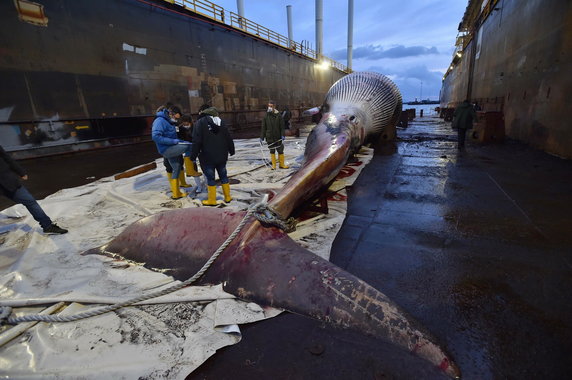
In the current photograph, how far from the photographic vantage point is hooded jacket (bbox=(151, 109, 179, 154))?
17.0ft

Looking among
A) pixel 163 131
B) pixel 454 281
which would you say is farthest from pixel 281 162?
pixel 454 281

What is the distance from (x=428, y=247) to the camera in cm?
328

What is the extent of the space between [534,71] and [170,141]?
Result: 11235 mm

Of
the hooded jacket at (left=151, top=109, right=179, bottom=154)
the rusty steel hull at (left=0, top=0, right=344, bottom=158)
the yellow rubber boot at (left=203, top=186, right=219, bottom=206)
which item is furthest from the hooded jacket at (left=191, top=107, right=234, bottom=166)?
the rusty steel hull at (left=0, top=0, right=344, bottom=158)

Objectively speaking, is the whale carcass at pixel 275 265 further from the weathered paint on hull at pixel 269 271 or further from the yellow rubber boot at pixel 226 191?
the yellow rubber boot at pixel 226 191

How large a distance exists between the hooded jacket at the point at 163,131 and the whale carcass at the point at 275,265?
2416 mm

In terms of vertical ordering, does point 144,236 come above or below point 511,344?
above

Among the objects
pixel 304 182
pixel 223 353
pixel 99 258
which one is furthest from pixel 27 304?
pixel 304 182

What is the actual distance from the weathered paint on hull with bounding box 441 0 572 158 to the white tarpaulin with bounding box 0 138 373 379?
735 cm

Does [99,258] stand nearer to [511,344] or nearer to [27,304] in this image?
[27,304]

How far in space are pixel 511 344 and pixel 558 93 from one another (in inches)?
349

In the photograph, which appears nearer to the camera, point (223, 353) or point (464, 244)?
point (223, 353)

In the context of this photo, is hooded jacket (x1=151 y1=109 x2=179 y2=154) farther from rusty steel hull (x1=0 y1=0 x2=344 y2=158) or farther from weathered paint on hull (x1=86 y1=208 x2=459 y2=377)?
rusty steel hull (x1=0 y1=0 x2=344 y2=158)

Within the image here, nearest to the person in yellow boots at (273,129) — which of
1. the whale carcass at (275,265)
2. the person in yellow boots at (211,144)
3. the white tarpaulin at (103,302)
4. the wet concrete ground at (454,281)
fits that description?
the person in yellow boots at (211,144)
